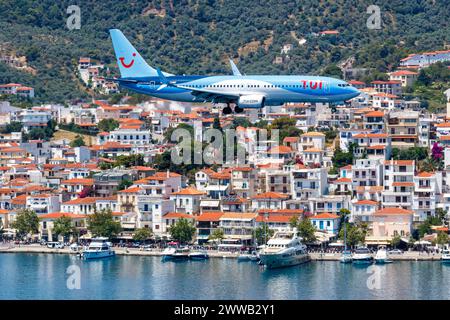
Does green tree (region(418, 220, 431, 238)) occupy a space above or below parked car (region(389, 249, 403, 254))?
above

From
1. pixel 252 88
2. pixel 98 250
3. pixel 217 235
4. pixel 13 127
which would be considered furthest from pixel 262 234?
pixel 13 127

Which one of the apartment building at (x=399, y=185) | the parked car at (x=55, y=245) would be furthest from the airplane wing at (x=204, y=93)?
the parked car at (x=55, y=245)

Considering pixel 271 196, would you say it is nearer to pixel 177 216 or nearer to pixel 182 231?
pixel 177 216

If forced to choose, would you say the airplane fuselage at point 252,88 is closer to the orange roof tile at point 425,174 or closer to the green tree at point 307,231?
the green tree at point 307,231

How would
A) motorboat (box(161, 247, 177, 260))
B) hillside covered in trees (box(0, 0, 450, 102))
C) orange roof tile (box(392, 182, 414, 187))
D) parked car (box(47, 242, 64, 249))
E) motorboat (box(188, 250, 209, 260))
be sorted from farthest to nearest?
hillside covered in trees (box(0, 0, 450, 102)) → parked car (box(47, 242, 64, 249)) → orange roof tile (box(392, 182, 414, 187)) → motorboat (box(161, 247, 177, 260)) → motorboat (box(188, 250, 209, 260))

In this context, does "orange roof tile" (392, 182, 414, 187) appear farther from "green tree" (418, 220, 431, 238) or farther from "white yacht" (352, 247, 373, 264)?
"white yacht" (352, 247, 373, 264)

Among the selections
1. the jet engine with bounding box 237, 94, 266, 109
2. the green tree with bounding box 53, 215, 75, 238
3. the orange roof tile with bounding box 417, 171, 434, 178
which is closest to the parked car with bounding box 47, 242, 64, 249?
the green tree with bounding box 53, 215, 75, 238
